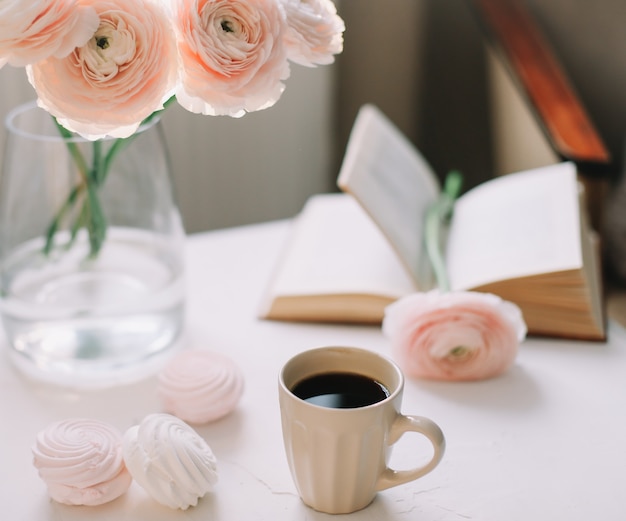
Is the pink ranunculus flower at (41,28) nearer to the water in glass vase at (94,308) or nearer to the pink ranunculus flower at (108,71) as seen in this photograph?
the pink ranunculus flower at (108,71)

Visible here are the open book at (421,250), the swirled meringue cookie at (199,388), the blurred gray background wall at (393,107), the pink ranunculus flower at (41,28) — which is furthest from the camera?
the blurred gray background wall at (393,107)

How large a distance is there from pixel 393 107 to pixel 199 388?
47.1 inches

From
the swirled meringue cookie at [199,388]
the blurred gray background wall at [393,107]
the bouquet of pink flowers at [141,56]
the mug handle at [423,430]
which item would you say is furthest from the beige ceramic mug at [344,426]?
the blurred gray background wall at [393,107]

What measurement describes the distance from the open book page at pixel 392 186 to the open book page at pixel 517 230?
5 cm

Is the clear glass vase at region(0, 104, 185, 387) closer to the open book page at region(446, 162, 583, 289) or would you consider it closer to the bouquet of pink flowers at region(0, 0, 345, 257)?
the bouquet of pink flowers at region(0, 0, 345, 257)

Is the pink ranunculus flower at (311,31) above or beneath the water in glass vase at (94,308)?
above

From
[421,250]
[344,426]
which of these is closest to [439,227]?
[421,250]

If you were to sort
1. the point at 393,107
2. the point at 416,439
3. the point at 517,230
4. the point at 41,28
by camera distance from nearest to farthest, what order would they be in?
1. the point at 41,28
2. the point at 416,439
3. the point at 517,230
4. the point at 393,107

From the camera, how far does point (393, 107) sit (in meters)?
1.83

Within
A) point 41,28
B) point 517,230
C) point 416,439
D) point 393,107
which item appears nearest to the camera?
point 41,28

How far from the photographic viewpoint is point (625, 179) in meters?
1.40

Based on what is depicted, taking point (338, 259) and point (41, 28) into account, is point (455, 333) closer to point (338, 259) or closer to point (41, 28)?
point (338, 259)

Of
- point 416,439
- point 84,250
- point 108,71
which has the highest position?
point 108,71

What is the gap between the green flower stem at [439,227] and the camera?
935mm
